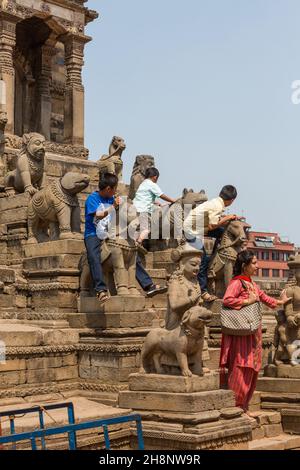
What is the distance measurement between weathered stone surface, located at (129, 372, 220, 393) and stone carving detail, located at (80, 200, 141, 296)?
2007 mm

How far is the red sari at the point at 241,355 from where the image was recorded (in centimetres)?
1072

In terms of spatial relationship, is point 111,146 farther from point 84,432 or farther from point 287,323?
point 84,432

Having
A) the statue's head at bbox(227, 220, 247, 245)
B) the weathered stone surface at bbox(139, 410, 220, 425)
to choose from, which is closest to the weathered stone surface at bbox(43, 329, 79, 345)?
the weathered stone surface at bbox(139, 410, 220, 425)

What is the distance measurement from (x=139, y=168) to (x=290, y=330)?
6293 millimetres

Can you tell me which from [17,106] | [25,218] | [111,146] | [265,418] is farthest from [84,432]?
[17,106]

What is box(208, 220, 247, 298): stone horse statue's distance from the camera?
13.8 meters

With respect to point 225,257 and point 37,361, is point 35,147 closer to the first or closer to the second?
point 225,257

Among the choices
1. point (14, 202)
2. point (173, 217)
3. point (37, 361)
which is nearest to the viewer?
point (37, 361)

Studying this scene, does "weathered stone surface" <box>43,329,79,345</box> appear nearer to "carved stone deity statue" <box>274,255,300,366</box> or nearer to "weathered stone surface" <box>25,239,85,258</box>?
"weathered stone surface" <box>25,239,85,258</box>

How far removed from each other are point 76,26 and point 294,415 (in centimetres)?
1778

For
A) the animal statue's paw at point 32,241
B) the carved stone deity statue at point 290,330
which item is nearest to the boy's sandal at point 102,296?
the carved stone deity statue at point 290,330

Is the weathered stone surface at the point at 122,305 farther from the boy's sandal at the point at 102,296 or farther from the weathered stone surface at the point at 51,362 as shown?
the weathered stone surface at the point at 51,362

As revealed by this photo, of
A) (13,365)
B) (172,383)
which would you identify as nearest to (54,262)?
(13,365)

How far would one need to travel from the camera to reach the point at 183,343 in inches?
387
